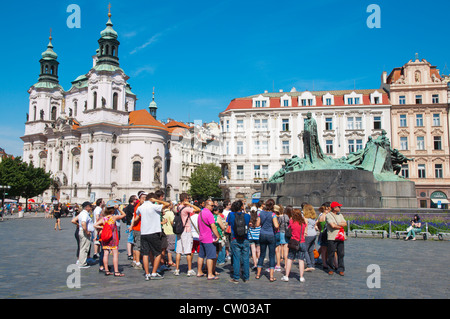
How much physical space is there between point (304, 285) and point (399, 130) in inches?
1941

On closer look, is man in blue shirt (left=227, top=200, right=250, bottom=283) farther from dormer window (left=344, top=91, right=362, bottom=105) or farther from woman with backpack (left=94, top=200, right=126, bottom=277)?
dormer window (left=344, top=91, right=362, bottom=105)

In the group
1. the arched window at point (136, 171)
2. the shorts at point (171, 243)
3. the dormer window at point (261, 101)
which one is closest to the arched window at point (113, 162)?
the arched window at point (136, 171)

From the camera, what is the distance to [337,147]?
52.6 metres

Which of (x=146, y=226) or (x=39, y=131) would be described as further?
(x=39, y=131)

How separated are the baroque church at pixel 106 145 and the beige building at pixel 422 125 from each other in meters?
37.5

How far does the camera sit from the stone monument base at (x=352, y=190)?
19.0 metres

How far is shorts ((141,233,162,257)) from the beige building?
4788 cm

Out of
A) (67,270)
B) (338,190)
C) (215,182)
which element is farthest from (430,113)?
(67,270)

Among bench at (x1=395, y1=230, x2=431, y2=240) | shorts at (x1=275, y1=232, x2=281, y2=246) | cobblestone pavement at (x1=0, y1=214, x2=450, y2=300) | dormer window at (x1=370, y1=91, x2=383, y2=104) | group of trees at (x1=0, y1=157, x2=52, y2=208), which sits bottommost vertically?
cobblestone pavement at (x1=0, y1=214, x2=450, y2=300)

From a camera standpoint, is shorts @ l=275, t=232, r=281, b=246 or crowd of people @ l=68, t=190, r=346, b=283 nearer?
crowd of people @ l=68, t=190, r=346, b=283

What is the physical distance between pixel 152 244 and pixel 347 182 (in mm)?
13142

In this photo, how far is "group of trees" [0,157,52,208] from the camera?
59750 millimetres

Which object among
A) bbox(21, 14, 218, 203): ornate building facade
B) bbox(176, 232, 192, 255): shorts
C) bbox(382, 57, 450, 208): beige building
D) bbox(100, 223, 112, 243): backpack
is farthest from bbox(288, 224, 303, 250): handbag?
bbox(21, 14, 218, 203): ornate building facade

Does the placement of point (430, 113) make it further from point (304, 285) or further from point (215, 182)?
point (304, 285)
